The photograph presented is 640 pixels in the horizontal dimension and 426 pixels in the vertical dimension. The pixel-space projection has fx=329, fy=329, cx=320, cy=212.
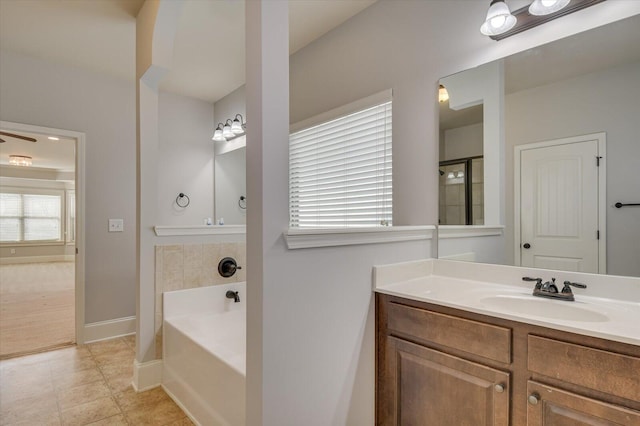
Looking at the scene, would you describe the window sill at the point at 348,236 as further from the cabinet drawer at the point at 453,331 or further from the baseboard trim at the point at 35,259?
the baseboard trim at the point at 35,259

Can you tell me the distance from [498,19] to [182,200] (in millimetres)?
3680

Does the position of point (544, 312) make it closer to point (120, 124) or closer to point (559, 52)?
point (559, 52)

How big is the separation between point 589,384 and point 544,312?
0.42 m

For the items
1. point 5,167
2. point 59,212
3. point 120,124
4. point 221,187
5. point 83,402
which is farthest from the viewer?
point 59,212

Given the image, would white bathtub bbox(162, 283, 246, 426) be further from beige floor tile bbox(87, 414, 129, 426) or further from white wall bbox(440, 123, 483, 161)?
white wall bbox(440, 123, 483, 161)

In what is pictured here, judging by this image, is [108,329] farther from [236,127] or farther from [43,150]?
[43,150]

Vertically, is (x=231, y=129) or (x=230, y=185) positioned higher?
(x=231, y=129)

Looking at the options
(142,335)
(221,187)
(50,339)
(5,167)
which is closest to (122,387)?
(142,335)

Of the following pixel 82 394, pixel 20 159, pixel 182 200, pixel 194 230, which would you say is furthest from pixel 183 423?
pixel 20 159

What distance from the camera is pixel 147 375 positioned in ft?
7.56

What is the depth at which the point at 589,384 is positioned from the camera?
1.01m

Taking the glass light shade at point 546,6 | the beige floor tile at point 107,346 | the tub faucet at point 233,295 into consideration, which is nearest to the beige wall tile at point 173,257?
the tub faucet at point 233,295

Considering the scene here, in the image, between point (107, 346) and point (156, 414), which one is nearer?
point (156, 414)

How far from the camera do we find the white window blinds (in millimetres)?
2365
